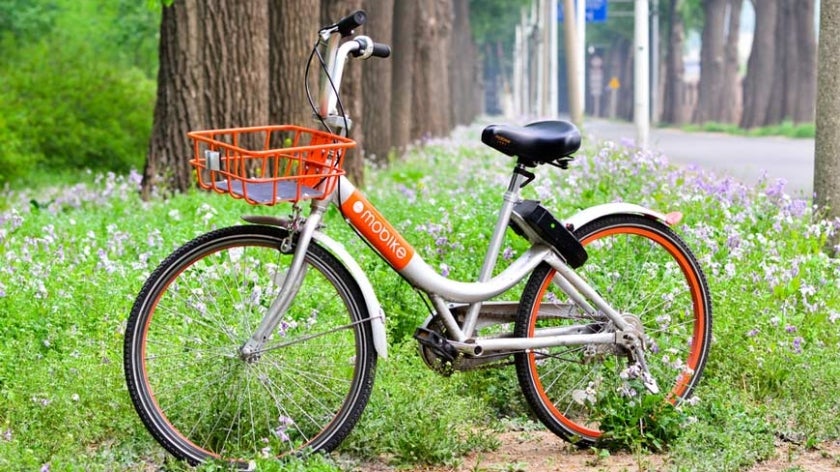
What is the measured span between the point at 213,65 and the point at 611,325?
6.66 meters

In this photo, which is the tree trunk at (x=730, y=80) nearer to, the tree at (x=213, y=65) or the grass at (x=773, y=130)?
the grass at (x=773, y=130)

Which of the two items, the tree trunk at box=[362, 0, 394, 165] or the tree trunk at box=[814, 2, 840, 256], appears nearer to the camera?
the tree trunk at box=[814, 2, 840, 256]

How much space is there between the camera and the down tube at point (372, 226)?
4535mm

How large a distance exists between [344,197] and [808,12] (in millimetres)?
37630

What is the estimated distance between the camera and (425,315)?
6340 millimetres

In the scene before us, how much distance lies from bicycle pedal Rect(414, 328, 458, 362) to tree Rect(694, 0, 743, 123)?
4658 cm

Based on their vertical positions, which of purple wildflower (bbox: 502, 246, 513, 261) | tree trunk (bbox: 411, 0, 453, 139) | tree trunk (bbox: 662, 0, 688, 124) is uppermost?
purple wildflower (bbox: 502, 246, 513, 261)

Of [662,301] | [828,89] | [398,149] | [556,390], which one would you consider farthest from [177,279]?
[398,149]

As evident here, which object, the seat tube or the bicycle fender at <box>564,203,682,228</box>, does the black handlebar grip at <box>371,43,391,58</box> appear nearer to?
the seat tube

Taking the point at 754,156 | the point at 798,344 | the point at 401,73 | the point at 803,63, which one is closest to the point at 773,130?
the point at 803,63

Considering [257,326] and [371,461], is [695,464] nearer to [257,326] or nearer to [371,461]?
[371,461]

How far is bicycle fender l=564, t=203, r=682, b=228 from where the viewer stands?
16.5ft

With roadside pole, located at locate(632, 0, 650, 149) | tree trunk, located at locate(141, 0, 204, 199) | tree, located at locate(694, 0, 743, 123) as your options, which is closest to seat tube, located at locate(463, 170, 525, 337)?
tree trunk, located at locate(141, 0, 204, 199)

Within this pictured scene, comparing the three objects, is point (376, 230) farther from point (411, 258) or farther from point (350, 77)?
point (350, 77)
